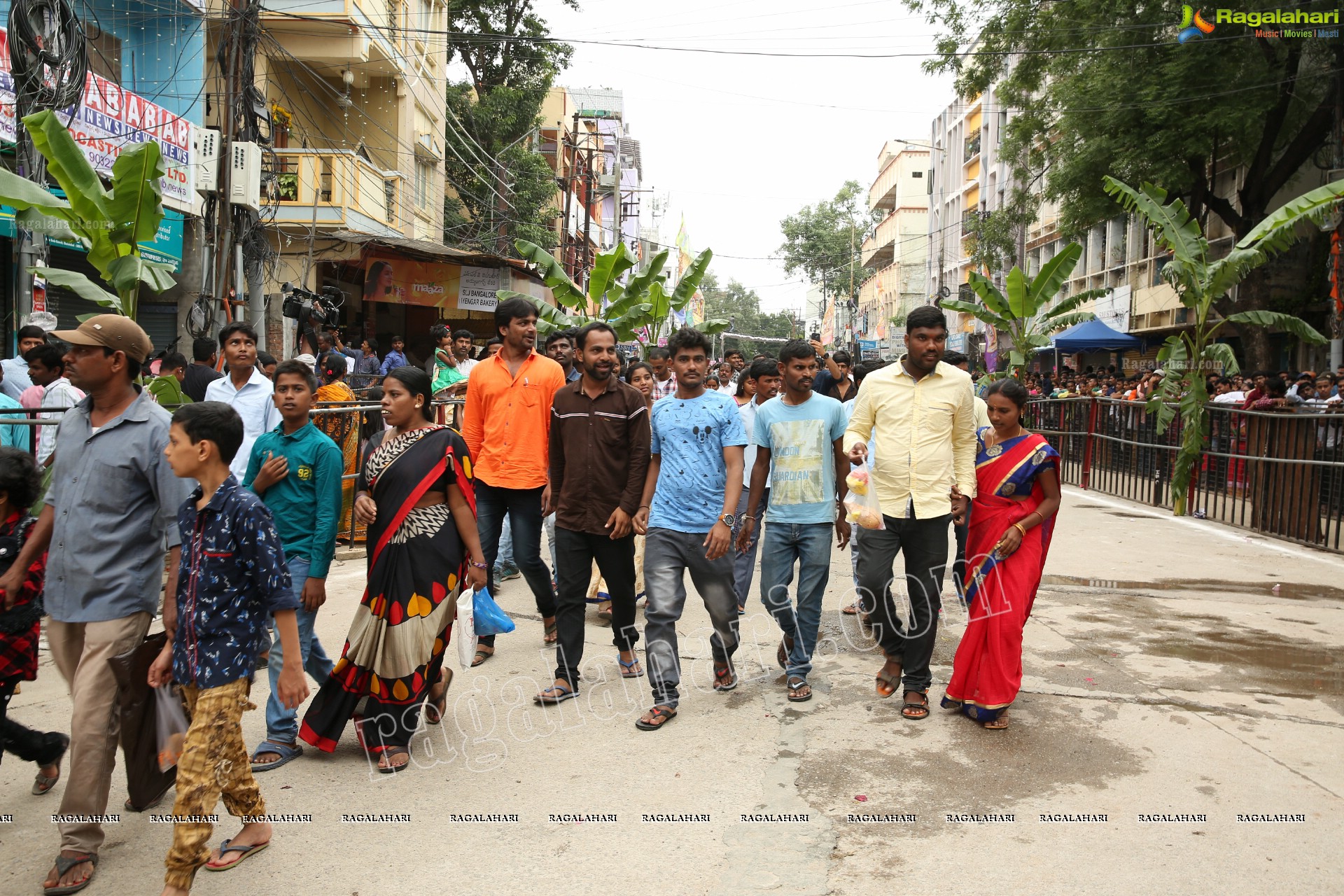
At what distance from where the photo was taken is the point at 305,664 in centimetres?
488

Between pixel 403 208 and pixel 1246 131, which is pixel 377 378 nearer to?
pixel 403 208

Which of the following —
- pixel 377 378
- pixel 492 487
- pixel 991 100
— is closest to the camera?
pixel 492 487

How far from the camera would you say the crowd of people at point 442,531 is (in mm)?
3461

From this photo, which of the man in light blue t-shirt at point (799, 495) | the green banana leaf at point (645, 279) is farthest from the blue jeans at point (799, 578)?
the green banana leaf at point (645, 279)

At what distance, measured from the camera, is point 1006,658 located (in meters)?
5.00

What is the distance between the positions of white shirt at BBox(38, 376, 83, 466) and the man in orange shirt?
3.06 meters

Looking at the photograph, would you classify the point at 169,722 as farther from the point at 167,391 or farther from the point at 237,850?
the point at 167,391

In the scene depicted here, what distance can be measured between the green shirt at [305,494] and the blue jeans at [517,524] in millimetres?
1623

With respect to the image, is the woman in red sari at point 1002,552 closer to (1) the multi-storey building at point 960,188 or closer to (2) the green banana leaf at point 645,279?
(2) the green banana leaf at point 645,279

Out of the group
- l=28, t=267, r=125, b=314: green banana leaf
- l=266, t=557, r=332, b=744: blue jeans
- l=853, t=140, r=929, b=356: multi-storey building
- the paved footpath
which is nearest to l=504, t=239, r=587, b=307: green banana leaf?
l=28, t=267, r=125, b=314: green banana leaf

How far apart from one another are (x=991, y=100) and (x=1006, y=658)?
45213 millimetres

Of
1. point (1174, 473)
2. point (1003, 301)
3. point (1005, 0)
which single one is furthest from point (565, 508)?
point (1005, 0)

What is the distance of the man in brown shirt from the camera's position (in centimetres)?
530

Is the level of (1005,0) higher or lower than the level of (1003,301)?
higher
